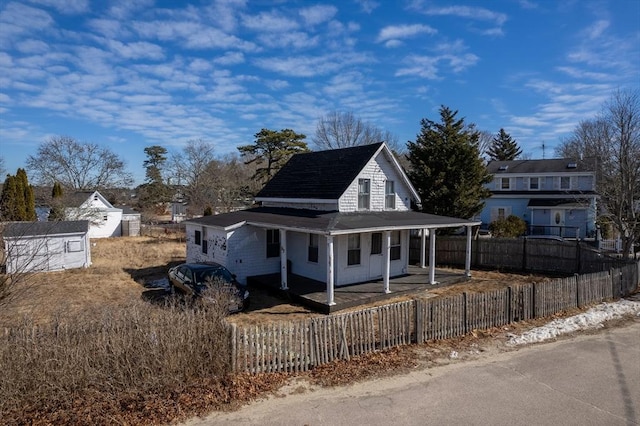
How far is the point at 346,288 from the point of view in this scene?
54.4 feet

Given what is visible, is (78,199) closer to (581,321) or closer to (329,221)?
(329,221)

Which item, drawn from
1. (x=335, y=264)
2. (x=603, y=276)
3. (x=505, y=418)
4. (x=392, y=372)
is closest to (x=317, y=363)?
(x=392, y=372)

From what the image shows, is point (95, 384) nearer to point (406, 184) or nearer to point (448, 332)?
point (448, 332)

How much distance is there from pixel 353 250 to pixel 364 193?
2789 mm

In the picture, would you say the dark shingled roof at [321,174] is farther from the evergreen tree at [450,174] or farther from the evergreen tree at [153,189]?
the evergreen tree at [153,189]

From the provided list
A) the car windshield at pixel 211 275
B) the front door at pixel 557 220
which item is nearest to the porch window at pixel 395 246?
the car windshield at pixel 211 275

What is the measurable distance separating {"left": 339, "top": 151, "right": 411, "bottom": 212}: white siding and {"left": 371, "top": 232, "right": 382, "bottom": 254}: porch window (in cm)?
127

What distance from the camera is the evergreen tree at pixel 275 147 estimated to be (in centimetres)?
4694

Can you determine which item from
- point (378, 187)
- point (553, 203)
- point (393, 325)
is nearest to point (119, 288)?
point (378, 187)

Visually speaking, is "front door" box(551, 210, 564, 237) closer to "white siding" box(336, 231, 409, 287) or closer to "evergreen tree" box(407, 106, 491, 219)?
"evergreen tree" box(407, 106, 491, 219)

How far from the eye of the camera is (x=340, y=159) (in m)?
19.7

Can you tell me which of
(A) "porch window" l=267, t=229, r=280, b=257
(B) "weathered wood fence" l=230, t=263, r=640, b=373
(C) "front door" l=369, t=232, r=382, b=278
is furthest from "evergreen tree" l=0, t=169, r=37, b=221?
(B) "weathered wood fence" l=230, t=263, r=640, b=373

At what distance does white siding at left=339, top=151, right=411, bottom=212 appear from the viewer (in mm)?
17625

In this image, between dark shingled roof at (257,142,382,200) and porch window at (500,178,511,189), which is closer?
dark shingled roof at (257,142,382,200)
